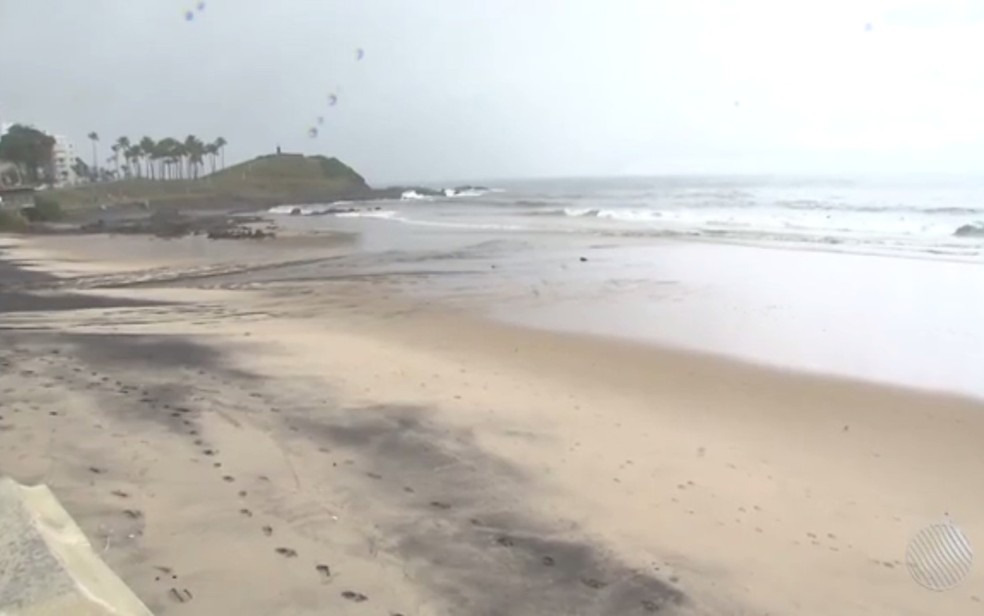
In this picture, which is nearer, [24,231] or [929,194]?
[24,231]

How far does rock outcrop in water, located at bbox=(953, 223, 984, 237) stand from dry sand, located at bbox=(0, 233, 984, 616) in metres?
18.9

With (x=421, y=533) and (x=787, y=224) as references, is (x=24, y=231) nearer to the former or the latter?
(x=787, y=224)

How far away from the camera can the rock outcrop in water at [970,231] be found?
942 inches

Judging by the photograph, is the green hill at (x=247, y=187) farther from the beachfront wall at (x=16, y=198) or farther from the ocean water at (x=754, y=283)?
the ocean water at (x=754, y=283)

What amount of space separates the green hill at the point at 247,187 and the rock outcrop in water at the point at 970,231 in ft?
190

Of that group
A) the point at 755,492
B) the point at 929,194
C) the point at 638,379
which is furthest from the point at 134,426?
the point at 929,194

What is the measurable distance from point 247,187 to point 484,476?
321 ft

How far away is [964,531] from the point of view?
4.75 m

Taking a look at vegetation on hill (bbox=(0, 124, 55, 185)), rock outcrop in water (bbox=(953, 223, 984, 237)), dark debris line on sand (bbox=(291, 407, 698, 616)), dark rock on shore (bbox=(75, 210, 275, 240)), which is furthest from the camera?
vegetation on hill (bbox=(0, 124, 55, 185))

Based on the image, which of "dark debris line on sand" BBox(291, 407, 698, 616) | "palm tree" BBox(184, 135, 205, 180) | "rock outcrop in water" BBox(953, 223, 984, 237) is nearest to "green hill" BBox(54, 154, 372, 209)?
"palm tree" BBox(184, 135, 205, 180)

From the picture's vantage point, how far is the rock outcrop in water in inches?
942

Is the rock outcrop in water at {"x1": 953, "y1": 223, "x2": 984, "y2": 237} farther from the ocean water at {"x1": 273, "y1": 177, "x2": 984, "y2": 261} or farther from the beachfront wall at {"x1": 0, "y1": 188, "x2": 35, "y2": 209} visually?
the beachfront wall at {"x1": 0, "y1": 188, "x2": 35, "y2": 209}

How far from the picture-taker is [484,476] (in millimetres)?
5066

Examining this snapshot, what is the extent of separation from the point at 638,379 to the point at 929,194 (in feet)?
136
